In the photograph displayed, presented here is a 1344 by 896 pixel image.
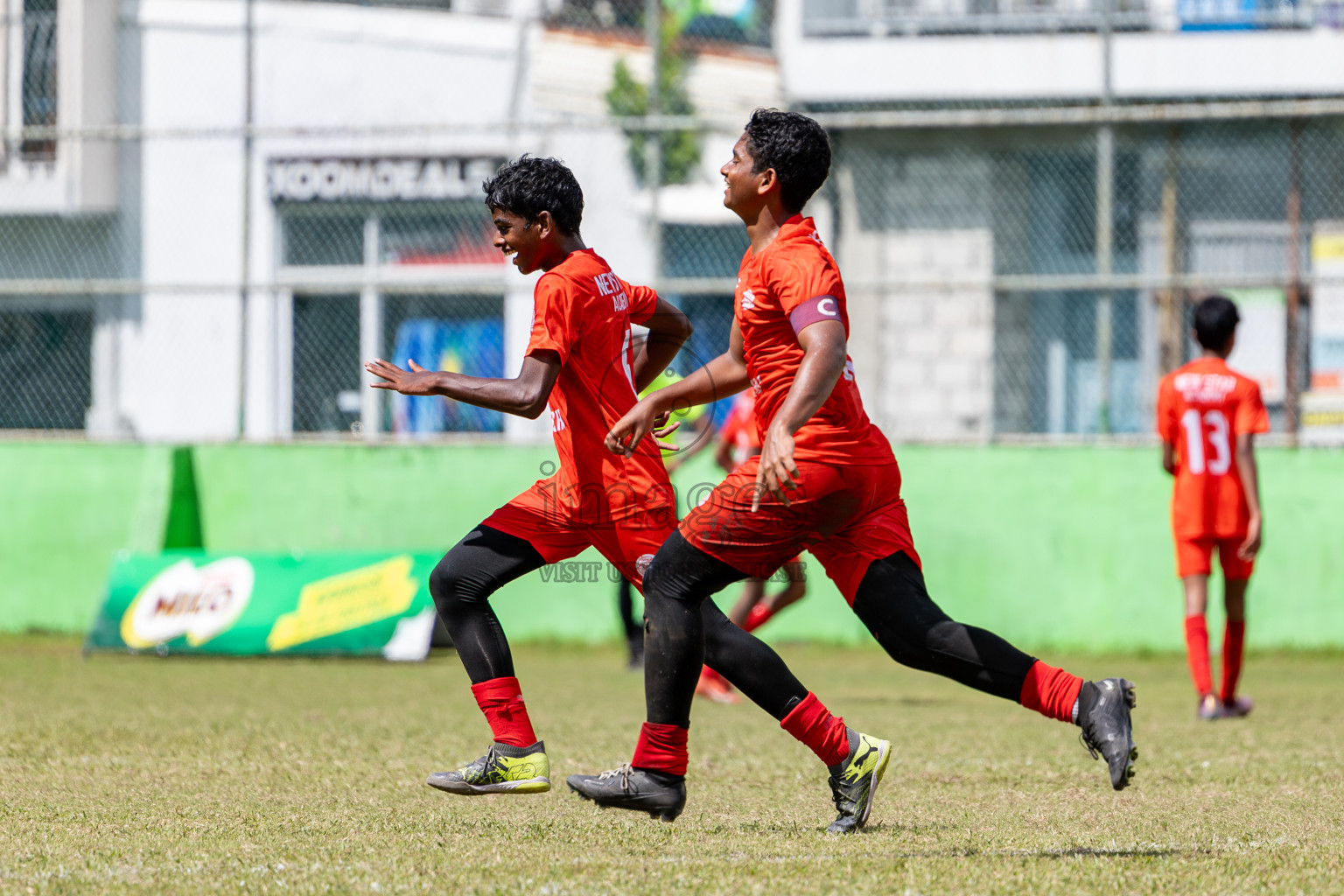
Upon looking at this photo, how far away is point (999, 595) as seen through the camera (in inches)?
468

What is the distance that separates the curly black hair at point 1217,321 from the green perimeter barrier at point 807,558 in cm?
344

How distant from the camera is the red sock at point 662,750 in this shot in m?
4.66

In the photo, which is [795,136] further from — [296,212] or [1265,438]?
[296,212]

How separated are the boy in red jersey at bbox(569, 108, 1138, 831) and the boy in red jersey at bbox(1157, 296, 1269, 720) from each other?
4123 millimetres

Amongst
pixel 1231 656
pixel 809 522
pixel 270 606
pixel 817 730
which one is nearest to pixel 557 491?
pixel 809 522

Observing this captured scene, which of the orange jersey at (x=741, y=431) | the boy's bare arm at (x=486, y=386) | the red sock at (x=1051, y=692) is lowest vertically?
the red sock at (x=1051, y=692)

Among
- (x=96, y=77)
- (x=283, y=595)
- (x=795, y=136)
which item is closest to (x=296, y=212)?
(x=96, y=77)

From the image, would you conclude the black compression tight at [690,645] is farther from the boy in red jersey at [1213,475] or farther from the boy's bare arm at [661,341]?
the boy in red jersey at [1213,475]

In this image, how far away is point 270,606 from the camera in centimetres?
1143

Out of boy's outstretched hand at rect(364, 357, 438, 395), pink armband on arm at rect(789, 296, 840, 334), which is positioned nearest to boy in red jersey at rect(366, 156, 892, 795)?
boy's outstretched hand at rect(364, 357, 438, 395)

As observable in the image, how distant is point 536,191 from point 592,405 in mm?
643

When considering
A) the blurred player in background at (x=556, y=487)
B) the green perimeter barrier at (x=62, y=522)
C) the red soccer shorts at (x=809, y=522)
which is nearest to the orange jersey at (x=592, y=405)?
the blurred player in background at (x=556, y=487)

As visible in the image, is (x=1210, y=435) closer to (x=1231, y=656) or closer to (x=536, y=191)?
(x=1231, y=656)

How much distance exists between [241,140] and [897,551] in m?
12.7
